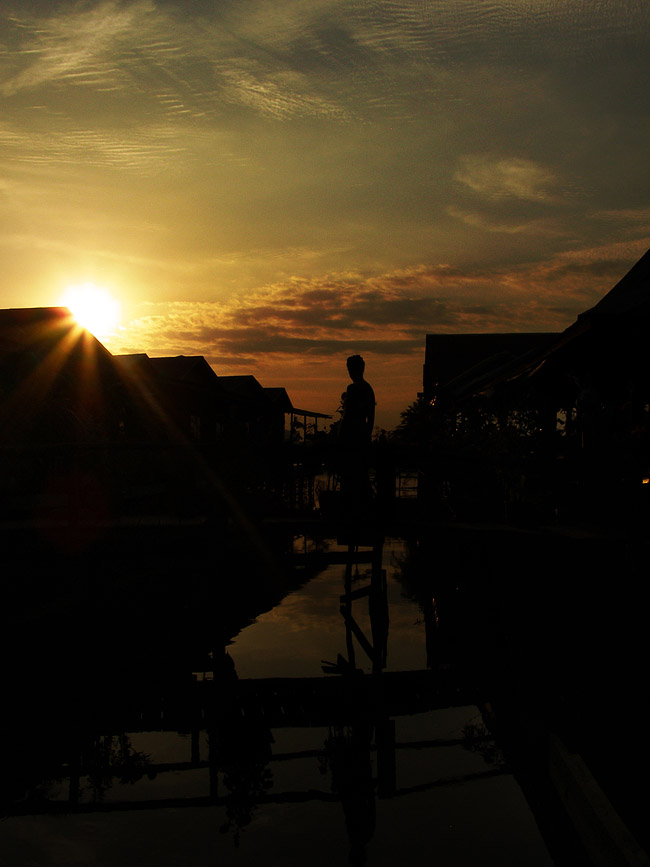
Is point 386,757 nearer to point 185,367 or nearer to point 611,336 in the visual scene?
point 611,336

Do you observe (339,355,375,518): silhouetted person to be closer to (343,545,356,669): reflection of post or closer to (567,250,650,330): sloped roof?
(343,545,356,669): reflection of post

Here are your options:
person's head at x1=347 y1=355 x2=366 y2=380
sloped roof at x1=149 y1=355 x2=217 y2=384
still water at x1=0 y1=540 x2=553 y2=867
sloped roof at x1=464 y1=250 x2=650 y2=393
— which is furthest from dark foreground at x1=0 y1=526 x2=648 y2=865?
sloped roof at x1=149 y1=355 x2=217 y2=384

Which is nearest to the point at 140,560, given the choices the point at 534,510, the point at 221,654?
the point at 221,654

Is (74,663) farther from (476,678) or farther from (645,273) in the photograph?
(645,273)

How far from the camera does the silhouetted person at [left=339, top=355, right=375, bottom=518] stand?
9539 mm

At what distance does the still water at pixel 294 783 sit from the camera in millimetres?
4121

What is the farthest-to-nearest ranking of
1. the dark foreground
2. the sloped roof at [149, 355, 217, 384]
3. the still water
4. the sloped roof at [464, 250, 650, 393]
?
1. the sloped roof at [149, 355, 217, 384]
2. the sloped roof at [464, 250, 650, 393]
3. the dark foreground
4. the still water

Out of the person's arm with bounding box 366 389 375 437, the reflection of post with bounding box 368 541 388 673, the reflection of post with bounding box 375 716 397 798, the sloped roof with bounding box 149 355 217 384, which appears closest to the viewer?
the reflection of post with bounding box 375 716 397 798

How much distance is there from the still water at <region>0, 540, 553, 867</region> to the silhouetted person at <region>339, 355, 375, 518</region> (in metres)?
2.03

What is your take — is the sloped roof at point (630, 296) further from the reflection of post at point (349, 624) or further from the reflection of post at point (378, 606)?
the reflection of post at point (349, 624)

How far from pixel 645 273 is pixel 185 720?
11592 millimetres

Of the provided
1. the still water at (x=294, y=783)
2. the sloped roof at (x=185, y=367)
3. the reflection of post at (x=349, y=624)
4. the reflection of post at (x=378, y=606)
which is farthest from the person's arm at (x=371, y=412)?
the sloped roof at (x=185, y=367)

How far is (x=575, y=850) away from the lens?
3.99 meters

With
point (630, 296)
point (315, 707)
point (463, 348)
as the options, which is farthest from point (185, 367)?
point (315, 707)
